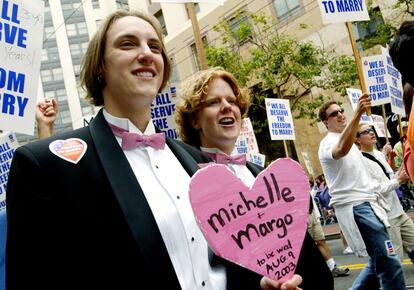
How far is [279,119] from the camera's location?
25.2 ft

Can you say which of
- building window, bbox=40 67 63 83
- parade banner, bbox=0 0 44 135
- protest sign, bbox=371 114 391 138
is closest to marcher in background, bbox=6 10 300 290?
parade banner, bbox=0 0 44 135

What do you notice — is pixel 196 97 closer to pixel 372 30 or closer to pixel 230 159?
pixel 230 159

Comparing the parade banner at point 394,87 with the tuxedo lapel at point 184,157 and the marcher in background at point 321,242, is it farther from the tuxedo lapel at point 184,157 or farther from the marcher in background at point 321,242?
the tuxedo lapel at point 184,157

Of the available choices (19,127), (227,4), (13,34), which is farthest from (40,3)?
(227,4)

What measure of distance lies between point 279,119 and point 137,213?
641cm

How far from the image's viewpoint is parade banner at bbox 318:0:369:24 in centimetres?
493

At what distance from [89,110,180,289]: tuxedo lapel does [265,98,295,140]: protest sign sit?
594cm

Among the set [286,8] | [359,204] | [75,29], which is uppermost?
[75,29]

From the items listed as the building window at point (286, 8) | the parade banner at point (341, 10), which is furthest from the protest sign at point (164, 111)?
the building window at point (286, 8)

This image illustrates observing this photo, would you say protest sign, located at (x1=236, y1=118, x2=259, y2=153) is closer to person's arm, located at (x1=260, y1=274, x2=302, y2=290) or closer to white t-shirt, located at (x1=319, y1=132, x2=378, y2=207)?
white t-shirt, located at (x1=319, y1=132, x2=378, y2=207)

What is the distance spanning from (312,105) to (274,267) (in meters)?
16.2

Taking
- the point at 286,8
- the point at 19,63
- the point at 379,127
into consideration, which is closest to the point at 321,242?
the point at 379,127

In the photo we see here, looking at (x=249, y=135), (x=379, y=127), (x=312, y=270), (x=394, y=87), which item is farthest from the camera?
(x=379, y=127)

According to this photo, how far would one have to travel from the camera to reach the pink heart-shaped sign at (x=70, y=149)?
4.97 feet
